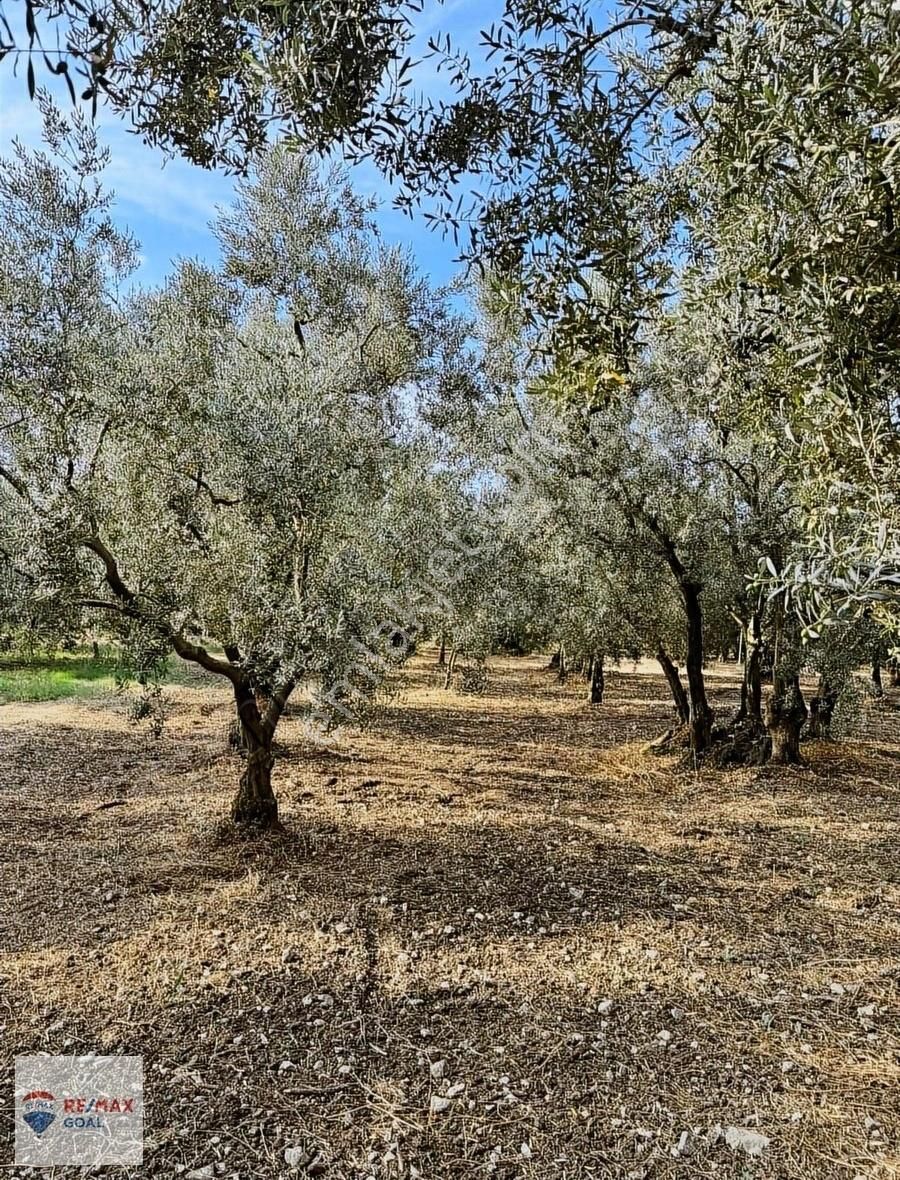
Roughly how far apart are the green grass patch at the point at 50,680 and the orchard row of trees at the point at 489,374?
29.1ft

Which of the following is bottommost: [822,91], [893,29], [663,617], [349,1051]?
[349,1051]

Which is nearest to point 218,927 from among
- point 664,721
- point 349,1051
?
point 349,1051

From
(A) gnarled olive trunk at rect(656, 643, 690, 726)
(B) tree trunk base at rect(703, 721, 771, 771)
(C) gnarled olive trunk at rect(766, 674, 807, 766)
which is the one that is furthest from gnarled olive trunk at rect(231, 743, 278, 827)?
(C) gnarled olive trunk at rect(766, 674, 807, 766)

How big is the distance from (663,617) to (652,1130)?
8.53 meters

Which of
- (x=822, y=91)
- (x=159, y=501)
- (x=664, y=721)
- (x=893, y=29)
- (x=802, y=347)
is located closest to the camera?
(x=893, y=29)

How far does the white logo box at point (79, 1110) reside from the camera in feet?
10.3

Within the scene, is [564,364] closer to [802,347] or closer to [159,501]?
[802,347]

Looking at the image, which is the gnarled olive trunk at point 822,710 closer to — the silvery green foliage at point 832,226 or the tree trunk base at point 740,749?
the tree trunk base at point 740,749

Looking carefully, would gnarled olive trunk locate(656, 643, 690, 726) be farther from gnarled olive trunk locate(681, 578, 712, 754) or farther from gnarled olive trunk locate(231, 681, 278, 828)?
gnarled olive trunk locate(231, 681, 278, 828)

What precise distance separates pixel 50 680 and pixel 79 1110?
16284 millimetres

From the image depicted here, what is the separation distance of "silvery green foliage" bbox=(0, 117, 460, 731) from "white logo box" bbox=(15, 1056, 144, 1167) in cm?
265

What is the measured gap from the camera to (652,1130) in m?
3.28

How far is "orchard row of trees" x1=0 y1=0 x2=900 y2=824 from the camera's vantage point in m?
2.07

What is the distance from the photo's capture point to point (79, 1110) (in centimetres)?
338
